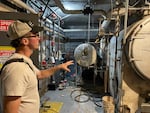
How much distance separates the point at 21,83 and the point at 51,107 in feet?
9.35

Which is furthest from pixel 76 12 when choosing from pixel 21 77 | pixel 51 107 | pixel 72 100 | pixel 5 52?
pixel 21 77

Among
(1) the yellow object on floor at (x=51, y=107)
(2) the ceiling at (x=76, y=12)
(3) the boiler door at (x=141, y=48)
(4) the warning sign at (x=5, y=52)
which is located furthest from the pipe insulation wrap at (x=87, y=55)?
(4) the warning sign at (x=5, y=52)

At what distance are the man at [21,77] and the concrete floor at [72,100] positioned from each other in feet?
8.22

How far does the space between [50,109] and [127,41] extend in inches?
81.6

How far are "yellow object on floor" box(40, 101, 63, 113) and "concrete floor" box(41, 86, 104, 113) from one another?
8cm

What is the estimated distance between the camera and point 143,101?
2.99 m

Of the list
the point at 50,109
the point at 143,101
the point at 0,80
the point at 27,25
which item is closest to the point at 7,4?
the point at 27,25

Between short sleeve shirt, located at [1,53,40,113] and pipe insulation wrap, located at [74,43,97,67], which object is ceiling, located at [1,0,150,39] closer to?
pipe insulation wrap, located at [74,43,97,67]

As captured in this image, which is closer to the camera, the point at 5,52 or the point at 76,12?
the point at 5,52

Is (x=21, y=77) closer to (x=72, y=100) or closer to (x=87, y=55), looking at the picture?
(x=72, y=100)

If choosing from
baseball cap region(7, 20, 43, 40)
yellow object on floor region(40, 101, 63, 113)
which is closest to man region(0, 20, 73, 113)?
baseball cap region(7, 20, 43, 40)

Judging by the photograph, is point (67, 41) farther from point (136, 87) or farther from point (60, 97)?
point (136, 87)

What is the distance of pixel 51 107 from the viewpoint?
13.4ft

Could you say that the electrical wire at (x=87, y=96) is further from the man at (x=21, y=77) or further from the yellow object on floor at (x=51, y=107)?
the man at (x=21, y=77)
